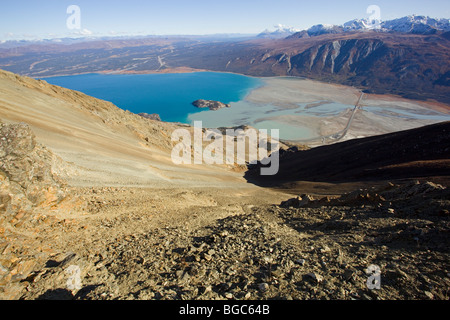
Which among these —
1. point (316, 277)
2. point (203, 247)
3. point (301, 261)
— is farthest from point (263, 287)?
point (203, 247)

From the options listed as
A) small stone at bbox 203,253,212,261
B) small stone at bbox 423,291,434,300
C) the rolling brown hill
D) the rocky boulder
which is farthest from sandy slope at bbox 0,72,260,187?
the rolling brown hill

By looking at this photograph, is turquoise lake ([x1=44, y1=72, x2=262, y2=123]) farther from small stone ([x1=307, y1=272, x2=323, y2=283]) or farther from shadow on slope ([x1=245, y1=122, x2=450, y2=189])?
small stone ([x1=307, y1=272, x2=323, y2=283])

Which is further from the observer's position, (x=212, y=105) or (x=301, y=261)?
(x=212, y=105)

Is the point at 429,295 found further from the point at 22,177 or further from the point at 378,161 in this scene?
the point at 378,161

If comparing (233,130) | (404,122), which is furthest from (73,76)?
(404,122)

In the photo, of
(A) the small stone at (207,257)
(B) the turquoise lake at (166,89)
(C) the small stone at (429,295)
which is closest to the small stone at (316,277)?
(C) the small stone at (429,295)

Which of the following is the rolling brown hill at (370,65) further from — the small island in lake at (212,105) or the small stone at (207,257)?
the small stone at (207,257)

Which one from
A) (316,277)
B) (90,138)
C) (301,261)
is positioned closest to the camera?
(316,277)

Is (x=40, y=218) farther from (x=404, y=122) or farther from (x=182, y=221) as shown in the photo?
(x=404, y=122)
